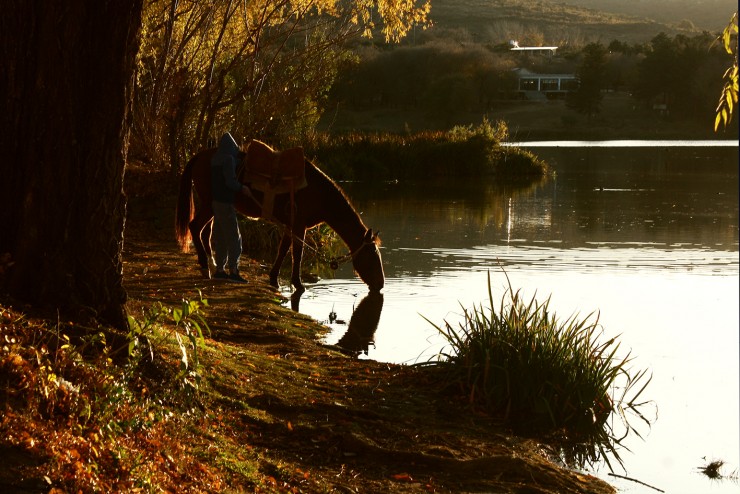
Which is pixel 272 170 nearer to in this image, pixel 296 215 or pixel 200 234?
pixel 296 215

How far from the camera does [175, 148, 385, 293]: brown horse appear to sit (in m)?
12.6

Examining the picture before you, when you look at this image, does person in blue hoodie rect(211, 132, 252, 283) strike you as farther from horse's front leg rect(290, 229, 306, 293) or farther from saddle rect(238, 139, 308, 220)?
horse's front leg rect(290, 229, 306, 293)

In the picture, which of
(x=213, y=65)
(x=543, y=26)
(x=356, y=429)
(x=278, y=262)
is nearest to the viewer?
(x=356, y=429)

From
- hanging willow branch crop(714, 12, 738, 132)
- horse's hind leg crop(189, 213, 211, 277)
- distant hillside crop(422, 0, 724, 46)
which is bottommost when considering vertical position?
horse's hind leg crop(189, 213, 211, 277)

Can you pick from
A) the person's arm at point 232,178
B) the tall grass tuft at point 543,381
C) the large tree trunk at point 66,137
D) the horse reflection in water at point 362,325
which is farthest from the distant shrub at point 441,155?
the large tree trunk at point 66,137

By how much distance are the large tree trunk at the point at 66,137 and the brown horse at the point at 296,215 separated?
6373 mm

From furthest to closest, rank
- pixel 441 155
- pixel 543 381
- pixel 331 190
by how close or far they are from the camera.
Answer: pixel 441 155 < pixel 331 190 < pixel 543 381

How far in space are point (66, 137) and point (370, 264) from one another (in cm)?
769

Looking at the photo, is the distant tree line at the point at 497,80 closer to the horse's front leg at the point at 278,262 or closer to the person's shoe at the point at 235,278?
the horse's front leg at the point at 278,262

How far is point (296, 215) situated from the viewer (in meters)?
12.8

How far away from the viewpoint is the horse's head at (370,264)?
13.3 meters

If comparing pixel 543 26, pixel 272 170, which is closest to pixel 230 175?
pixel 272 170

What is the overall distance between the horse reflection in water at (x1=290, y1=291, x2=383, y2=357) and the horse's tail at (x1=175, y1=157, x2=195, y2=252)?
1.50m

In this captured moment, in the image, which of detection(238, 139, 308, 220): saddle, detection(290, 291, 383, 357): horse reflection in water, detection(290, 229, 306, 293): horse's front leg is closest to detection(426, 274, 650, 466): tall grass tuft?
detection(290, 291, 383, 357): horse reflection in water
